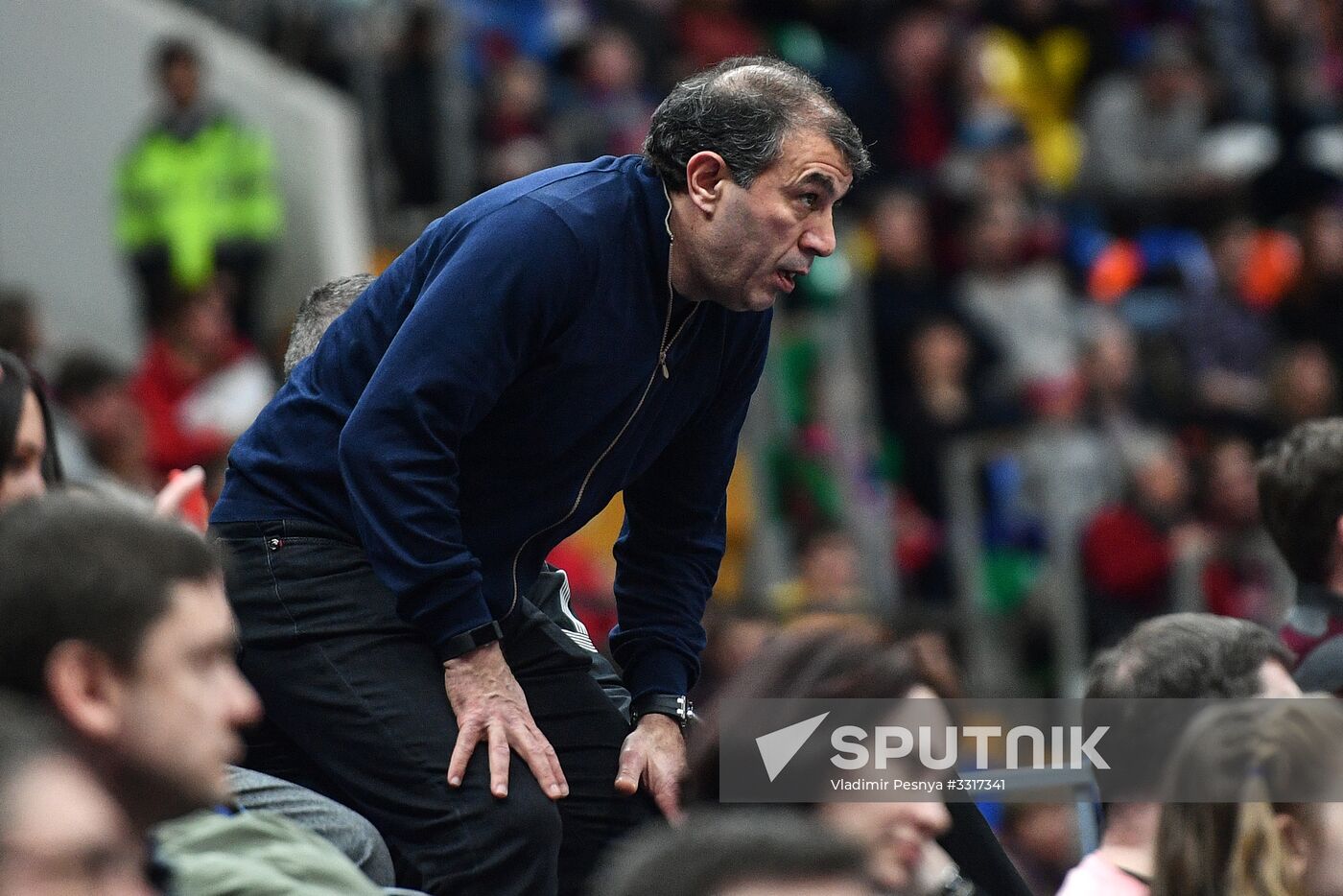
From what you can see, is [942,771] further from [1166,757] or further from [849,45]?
[849,45]

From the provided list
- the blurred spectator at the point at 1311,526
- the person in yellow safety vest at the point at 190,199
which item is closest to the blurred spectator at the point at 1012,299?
the person in yellow safety vest at the point at 190,199

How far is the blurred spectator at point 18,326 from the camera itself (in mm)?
6906

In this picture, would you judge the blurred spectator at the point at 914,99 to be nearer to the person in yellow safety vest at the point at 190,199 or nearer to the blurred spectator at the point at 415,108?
the blurred spectator at the point at 415,108

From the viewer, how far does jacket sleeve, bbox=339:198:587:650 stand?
2.99m

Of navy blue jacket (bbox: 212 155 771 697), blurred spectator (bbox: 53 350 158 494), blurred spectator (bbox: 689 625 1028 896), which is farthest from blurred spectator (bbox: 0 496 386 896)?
blurred spectator (bbox: 53 350 158 494)

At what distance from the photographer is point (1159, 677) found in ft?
10.6

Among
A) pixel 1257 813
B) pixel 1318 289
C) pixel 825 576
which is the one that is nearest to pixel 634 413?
pixel 1257 813

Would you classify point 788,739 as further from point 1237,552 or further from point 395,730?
point 1237,552

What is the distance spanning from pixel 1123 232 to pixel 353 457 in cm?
889

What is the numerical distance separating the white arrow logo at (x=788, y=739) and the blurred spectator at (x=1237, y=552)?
18.8 ft

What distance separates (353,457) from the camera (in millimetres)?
3014

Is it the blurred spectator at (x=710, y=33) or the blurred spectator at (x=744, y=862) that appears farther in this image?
the blurred spectator at (x=710, y=33)

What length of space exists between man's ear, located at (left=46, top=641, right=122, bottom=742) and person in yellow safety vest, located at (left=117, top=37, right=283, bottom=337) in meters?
6.74

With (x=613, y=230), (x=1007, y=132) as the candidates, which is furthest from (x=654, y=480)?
(x=1007, y=132)
